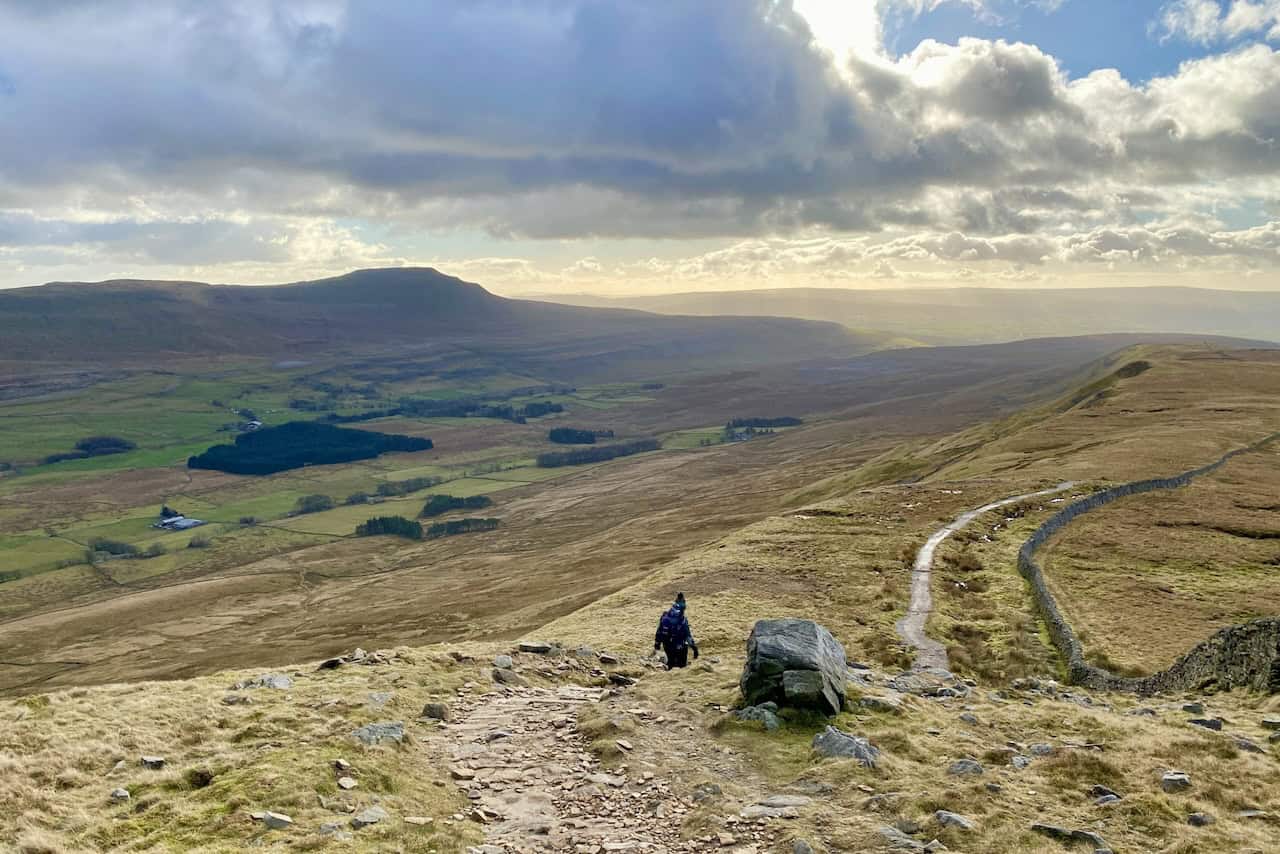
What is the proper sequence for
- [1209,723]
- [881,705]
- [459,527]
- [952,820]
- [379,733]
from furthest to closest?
[459,527], [881,705], [1209,723], [379,733], [952,820]

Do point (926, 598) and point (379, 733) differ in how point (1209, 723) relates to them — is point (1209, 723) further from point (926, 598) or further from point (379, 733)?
point (926, 598)

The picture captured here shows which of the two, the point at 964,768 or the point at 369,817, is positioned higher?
the point at 369,817

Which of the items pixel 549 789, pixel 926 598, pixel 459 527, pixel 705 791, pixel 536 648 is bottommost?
pixel 459 527

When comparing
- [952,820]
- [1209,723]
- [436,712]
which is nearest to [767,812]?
[952,820]

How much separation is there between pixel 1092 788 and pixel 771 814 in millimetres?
8149

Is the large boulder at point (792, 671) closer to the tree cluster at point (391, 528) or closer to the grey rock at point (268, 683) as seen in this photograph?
the grey rock at point (268, 683)

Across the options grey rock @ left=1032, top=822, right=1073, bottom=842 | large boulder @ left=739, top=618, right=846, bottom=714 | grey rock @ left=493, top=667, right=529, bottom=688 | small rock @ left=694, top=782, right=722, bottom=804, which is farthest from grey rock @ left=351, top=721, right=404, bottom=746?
grey rock @ left=1032, top=822, right=1073, bottom=842

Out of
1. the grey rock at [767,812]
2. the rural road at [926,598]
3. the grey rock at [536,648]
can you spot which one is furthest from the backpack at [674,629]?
the grey rock at [767,812]

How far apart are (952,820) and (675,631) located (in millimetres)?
16986

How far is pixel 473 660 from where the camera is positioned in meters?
33.0

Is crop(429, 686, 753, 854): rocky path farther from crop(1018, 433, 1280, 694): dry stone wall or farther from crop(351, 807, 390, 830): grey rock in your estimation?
crop(1018, 433, 1280, 694): dry stone wall

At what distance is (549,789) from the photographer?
68.0 ft

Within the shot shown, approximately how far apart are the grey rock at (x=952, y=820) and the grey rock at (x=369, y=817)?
12.3 meters

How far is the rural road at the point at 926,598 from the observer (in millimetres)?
40938
